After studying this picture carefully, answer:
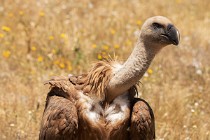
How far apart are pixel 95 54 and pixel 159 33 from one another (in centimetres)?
407

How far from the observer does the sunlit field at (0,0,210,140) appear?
7.67 m

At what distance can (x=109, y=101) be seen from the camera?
590cm

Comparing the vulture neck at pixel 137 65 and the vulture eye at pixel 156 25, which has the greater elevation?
the vulture eye at pixel 156 25

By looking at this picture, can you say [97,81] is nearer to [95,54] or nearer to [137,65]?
[137,65]

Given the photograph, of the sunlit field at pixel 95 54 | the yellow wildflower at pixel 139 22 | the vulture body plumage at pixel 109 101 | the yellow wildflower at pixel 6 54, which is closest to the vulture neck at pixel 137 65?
the vulture body plumage at pixel 109 101

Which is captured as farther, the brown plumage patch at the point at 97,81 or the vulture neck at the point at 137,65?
the brown plumage patch at the point at 97,81

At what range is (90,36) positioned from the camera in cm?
1049

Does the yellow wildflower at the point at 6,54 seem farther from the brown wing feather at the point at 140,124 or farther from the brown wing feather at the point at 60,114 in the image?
the brown wing feather at the point at 140,124

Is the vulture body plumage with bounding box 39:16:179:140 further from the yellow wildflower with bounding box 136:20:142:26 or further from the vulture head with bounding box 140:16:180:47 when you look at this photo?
the yellow wildflower with bounding box 136:20:142:26

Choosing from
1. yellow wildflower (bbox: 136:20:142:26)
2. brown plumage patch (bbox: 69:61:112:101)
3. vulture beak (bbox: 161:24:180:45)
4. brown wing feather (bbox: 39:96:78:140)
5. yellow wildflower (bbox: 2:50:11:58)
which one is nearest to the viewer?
vulture beak (bbox: 161:24:180:45)

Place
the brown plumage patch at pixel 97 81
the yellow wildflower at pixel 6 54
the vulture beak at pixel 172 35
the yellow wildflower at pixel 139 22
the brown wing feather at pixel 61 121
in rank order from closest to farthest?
the vulture beak at pixel 172 35, the brown wing feather at pixel 61 121, the brown plumage patch at pixel 97 81, the yellow wildflower at pixel 6 54, the yellow wildflower at pixel 139 22

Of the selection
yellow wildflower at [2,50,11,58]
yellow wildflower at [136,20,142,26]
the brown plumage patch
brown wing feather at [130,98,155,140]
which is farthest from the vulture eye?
yellow wildflower at [136,20,142,26]

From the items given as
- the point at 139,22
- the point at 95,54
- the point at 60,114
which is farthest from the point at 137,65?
the point at 139,22

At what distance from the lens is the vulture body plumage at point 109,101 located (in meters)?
5.58
